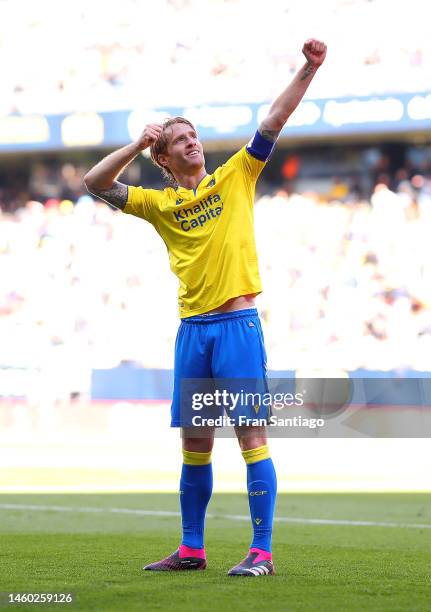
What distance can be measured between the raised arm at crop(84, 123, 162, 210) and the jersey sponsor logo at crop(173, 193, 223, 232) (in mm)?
343

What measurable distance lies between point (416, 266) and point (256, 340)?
13082mm

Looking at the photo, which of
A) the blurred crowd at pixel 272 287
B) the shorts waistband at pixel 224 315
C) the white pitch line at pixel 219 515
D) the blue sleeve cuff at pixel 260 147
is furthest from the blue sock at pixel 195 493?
the blurred crowd at pixel 272 287

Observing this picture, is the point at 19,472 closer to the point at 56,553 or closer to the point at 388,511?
the point at 388,511

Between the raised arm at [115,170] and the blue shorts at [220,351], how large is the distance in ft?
2.46

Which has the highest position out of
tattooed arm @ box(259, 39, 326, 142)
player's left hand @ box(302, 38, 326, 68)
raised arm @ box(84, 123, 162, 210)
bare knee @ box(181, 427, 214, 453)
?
player's left hand @ box(302, 38, 326, 68)

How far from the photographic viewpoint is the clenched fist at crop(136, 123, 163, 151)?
17.8ft

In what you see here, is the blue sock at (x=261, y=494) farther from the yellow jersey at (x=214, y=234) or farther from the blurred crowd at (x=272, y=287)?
A: the blurred crowd at (x=272, y=287)

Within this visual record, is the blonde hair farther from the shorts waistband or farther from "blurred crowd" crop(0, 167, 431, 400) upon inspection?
"blurred crowd" crop(0, 167, 431, 400)

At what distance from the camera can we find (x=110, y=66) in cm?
2098

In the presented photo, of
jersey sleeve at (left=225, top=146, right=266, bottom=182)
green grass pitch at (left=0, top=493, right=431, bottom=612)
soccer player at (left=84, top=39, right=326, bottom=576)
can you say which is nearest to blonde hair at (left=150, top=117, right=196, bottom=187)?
soccer player at (left=84, top=39, right=326, bottom=576)

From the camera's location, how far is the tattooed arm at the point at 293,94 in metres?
5.32

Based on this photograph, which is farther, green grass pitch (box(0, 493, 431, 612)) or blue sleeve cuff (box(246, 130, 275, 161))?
blue sleeve cuff (box(246, 130, 275, 161))

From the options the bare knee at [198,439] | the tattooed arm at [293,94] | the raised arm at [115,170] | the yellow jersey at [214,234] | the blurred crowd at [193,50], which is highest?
the blurred crowd at [193,50]

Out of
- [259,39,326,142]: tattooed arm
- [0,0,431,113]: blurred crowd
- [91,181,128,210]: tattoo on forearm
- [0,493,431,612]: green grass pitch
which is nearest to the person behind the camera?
[0,493,431,612]: green grass pitch
